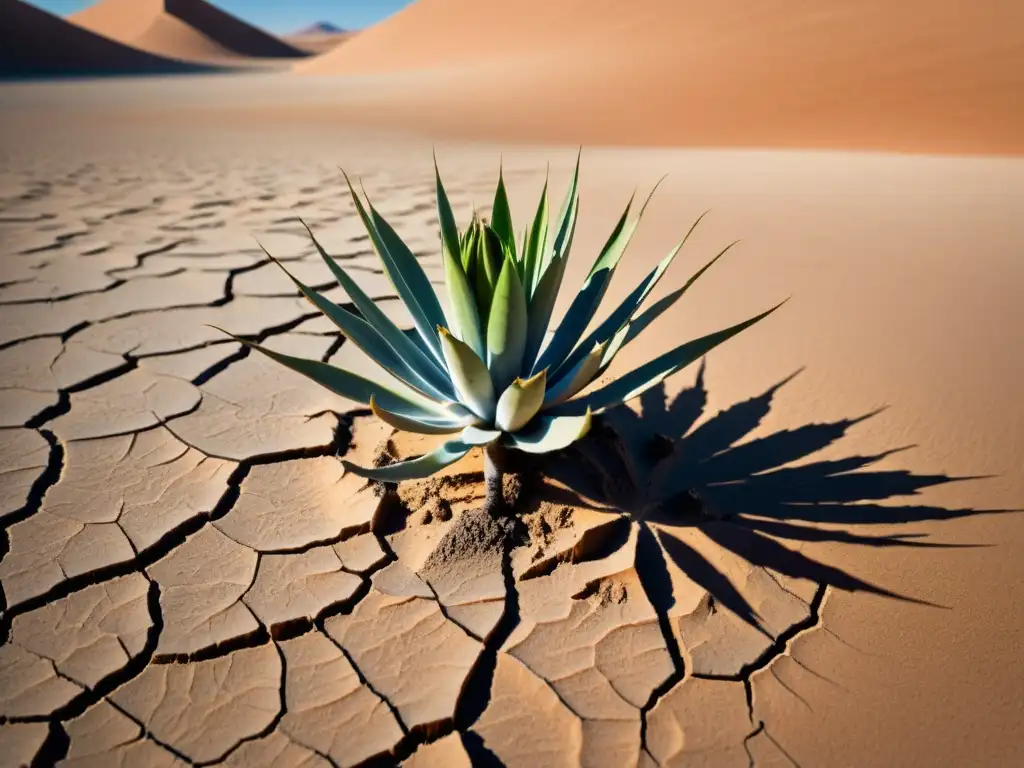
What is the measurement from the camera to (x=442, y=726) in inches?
48.0

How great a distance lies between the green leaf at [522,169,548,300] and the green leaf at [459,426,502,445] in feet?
1.22

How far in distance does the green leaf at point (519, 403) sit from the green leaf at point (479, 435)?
0.08 ft

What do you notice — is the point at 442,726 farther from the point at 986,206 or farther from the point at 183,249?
the point at 986,206

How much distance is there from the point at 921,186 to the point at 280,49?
53027mm

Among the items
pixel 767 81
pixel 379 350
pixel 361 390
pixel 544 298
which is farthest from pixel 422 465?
pixel 767 81

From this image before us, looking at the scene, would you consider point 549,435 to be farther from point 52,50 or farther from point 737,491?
point 52,50

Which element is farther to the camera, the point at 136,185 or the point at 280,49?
the point at 280,49

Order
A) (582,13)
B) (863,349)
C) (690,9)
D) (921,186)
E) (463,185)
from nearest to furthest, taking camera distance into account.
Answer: (863,349), (921,186), (463,185), (690,9), (582,13)

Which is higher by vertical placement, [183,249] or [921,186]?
[921,186]

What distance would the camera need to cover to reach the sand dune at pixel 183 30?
42.1m

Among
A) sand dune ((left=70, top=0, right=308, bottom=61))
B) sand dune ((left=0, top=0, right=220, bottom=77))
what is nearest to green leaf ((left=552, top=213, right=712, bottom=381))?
sand dune ((left=0, top=0, right=220, bottom=77))

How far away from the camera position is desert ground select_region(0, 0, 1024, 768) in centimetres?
123

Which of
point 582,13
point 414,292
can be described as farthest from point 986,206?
point 582,13

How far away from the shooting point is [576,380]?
56.9 inches
